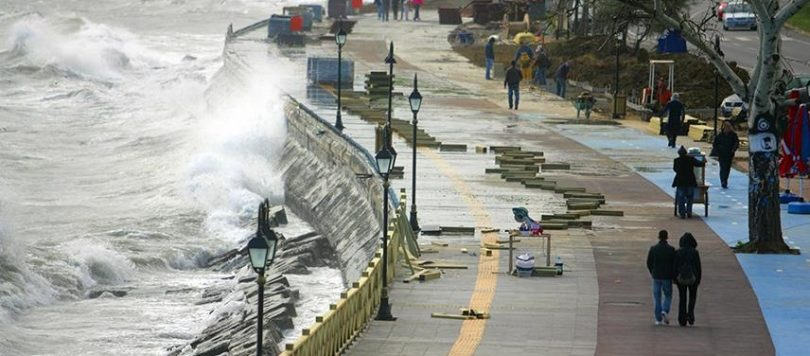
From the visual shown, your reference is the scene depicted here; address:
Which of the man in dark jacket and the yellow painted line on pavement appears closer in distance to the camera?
the yellow painted line on pavement

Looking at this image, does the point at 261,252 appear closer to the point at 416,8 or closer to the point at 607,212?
the point at 607,212

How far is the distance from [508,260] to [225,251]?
11.8 m

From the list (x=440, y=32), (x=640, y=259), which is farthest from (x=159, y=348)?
(x=440, y=32)

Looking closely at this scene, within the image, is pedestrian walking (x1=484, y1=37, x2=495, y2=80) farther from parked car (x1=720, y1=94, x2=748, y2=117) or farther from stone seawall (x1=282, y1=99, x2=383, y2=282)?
parked car (x1=720, y1=94, x2=748, y2=117)

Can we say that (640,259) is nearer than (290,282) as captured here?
Yes

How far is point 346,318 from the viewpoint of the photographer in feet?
82.5

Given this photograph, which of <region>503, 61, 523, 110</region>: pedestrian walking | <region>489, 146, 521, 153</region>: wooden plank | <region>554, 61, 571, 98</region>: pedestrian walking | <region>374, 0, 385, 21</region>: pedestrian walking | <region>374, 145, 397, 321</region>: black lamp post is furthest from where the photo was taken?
<region>374, 0, 385, 21</region>: pedestrian walking

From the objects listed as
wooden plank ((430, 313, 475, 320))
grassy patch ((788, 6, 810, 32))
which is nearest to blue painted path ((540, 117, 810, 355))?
wooden plank ((430, 313, 475, 320))

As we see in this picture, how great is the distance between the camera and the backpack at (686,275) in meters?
26.3

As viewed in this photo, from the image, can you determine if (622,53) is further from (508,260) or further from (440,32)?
(508,260)

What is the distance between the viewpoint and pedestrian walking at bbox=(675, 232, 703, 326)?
2634 centimetres

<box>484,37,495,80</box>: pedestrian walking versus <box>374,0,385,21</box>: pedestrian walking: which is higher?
<box>484,37,495,80</box>: pedestrian walking

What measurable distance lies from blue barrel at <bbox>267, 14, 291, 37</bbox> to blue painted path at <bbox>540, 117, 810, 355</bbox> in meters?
32.6

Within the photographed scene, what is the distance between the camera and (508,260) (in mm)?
31672
